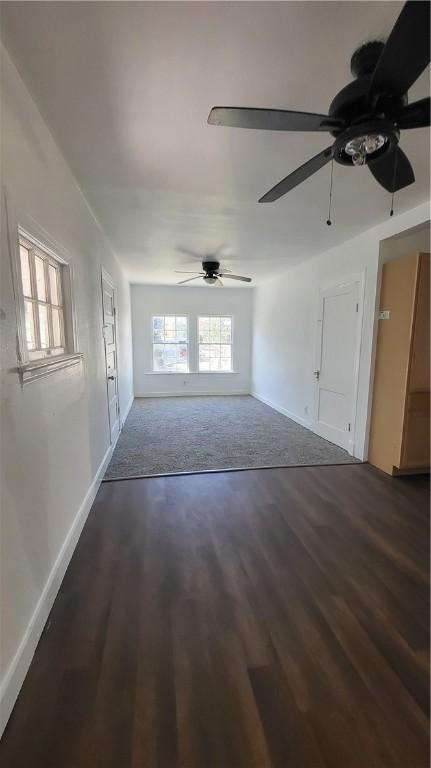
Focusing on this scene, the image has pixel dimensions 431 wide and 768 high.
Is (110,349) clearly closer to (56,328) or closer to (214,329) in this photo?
(56,328)

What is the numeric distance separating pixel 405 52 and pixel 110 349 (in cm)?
353

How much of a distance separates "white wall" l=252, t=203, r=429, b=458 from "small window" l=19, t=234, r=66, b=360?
3.02 metres

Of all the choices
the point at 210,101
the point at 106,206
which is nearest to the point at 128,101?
the point at 210,101

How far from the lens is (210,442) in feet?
13.4

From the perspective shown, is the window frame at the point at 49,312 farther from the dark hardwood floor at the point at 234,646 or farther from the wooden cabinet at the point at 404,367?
the wooden cabinet at the point at 404,367

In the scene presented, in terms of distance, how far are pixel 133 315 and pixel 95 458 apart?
179 inches

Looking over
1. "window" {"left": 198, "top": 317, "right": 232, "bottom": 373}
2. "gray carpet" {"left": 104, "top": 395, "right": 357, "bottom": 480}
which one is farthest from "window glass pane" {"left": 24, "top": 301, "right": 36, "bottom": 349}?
"window" {"left": 198, "top": 317, "right": 232, "bottom": 373}

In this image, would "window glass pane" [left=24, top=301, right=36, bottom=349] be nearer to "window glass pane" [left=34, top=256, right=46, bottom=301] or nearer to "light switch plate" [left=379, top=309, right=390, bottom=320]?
"window glass pane" [left=34, top=256, right=46, bottom=301]

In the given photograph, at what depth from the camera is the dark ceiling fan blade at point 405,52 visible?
841 millimetres

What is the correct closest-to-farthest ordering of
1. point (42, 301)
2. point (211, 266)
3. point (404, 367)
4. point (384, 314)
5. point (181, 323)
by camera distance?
point (42, 301), point (404, 367), point (384, 314), point (211, 266), point (181, 323)

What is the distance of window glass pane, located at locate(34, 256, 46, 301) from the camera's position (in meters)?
1.79

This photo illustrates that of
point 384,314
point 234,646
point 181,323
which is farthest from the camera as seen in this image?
point 181,323

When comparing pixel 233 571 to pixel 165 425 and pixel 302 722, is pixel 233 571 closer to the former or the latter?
pixel 302 722

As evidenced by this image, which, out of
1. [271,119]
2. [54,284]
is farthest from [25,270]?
[271,119]
